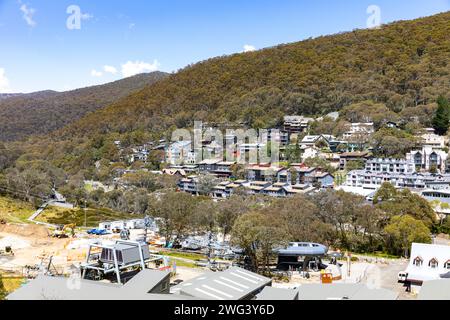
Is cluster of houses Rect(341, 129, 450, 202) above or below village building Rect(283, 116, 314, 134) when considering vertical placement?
below

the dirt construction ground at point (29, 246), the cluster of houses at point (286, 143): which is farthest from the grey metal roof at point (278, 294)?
the cluster of houses at point (286, 143)

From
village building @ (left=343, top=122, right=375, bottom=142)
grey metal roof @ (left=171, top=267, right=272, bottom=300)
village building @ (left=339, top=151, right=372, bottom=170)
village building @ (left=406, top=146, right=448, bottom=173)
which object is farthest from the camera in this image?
village building @ (left=343, top=122, right=375, bottom=142)

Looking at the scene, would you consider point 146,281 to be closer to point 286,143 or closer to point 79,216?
point 79,216

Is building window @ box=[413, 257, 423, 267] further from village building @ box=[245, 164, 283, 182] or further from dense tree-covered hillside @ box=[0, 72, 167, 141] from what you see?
dense tree-covered hillside @ box=[0, 72, 167, 141]

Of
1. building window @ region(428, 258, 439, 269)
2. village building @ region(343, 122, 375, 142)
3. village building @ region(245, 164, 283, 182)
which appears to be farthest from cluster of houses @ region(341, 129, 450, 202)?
building window @ region(428, 258, 439, 269)

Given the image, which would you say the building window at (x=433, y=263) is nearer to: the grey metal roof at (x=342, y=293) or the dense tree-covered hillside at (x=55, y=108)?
the grey metal roof at (x=342, y=293)

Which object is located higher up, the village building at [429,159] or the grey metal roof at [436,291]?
the village building at [429,159]

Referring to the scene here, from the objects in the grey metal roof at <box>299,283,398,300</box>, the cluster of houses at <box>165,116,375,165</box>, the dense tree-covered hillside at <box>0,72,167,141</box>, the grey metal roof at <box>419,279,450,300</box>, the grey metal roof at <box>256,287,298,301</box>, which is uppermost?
the dense tree-covered hillside at <box>0,72,167,141</box>
